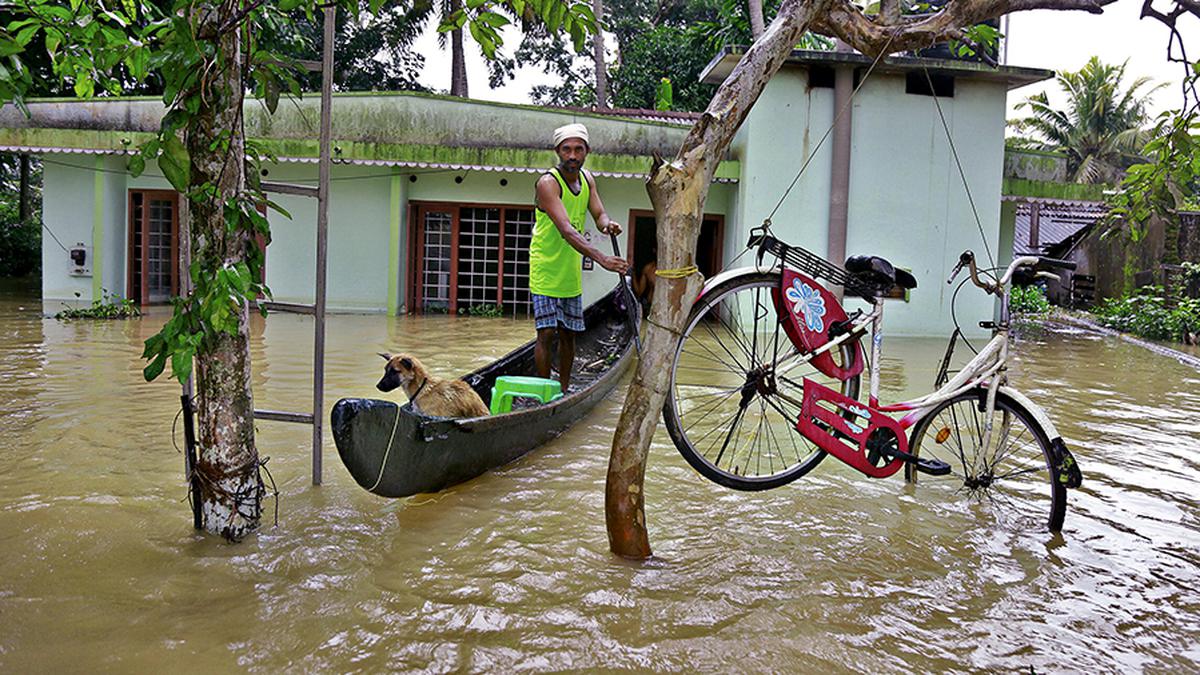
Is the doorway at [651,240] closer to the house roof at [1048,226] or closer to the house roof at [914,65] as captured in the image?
the house roof at [914,65]

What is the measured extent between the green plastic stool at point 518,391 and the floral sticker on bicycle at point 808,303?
1.98 m

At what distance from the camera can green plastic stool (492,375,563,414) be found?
536 centimetres

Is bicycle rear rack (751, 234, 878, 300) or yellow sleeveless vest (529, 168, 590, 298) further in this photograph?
yellow sleeveless vest (529, 168, 590, 298)

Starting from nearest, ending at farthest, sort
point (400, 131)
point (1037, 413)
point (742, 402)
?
point (742, 402)
point (1037, 413)
point (400, 131)

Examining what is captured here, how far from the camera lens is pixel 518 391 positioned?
5398 mm

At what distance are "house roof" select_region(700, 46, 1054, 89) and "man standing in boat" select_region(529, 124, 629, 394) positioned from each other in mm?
7349

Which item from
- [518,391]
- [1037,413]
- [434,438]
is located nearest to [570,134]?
[518,391]

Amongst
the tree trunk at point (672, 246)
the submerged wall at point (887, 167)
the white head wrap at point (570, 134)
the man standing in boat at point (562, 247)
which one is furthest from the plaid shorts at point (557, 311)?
the submerged wall at point (887, 167)

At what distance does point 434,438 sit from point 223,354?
0.95 meters

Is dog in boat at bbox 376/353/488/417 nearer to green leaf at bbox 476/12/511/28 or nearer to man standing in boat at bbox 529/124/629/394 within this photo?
man standing in boat at bbox 529/124/629/394

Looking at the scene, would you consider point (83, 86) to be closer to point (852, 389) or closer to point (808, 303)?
point (808, 303)

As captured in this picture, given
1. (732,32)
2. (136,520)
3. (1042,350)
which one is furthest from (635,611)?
(732,32)

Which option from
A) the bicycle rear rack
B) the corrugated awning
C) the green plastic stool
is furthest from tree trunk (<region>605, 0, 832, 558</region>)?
the corrugated awning

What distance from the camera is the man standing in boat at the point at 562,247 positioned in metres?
5.14
